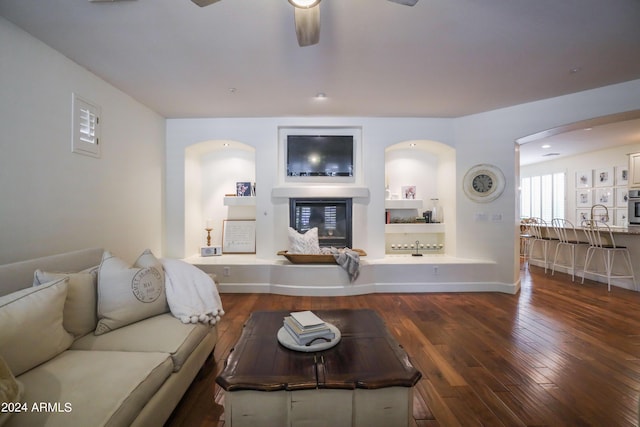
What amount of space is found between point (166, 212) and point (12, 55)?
2.44 metres

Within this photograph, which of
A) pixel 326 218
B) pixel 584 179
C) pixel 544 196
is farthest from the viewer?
pixel 544 196

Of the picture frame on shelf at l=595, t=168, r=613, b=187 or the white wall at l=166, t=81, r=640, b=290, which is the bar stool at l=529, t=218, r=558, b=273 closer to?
the white wall at l=166, t=81, r=640, b=290

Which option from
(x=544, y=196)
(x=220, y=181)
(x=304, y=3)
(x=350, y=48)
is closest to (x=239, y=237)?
(x=220, y=181)

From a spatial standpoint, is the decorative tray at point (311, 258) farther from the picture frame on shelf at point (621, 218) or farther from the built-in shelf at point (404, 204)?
the picture frame on shelf at point (621, 218)

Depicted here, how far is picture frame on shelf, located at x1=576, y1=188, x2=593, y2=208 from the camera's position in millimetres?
6713

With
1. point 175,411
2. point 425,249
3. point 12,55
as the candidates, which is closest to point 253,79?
point 12,55

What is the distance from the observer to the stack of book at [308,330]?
1.48 metres

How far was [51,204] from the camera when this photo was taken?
2.36 m

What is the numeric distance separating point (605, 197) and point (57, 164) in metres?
10.0

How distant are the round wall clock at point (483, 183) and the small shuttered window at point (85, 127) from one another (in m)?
4.84

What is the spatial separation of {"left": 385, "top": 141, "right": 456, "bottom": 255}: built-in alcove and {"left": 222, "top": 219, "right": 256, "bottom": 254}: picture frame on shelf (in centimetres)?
234

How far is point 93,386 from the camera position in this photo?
3.70 feet

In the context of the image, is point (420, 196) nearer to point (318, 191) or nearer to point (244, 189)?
point (318, 191)

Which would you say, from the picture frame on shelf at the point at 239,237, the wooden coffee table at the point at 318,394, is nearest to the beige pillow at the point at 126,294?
the wooden coffee table at the point at 318,394
